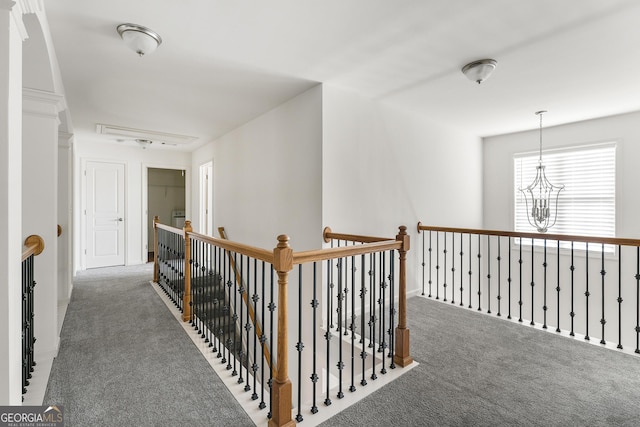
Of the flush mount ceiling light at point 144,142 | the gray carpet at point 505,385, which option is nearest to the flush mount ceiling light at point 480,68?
the gray carpet at point 505,385

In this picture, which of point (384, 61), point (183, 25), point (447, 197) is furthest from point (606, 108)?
→ point (183, 25)

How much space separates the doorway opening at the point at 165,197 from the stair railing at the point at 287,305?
4.09 meters

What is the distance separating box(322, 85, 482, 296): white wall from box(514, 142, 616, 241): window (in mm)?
1067

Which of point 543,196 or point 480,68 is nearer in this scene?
point 480,68

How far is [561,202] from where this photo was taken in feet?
14.9

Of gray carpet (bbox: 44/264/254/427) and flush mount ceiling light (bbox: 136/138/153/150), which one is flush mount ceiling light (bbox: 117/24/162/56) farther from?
flush mount ceiling light (bbox: 136/138/153/150)

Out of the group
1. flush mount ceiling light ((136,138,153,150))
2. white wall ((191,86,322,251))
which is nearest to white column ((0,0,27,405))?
white wall ((191,86,322,251))

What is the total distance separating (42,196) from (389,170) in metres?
3.22

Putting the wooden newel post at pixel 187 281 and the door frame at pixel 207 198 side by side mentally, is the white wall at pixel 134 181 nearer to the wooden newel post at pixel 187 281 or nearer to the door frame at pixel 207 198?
the door frame at pixel 207 198

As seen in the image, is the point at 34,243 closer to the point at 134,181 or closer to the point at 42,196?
the point at 42,196

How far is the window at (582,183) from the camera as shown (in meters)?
4.07

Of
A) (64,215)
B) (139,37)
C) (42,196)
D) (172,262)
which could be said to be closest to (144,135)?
(64,215)

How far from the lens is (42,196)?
2375 mm

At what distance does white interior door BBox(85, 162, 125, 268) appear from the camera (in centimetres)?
600
